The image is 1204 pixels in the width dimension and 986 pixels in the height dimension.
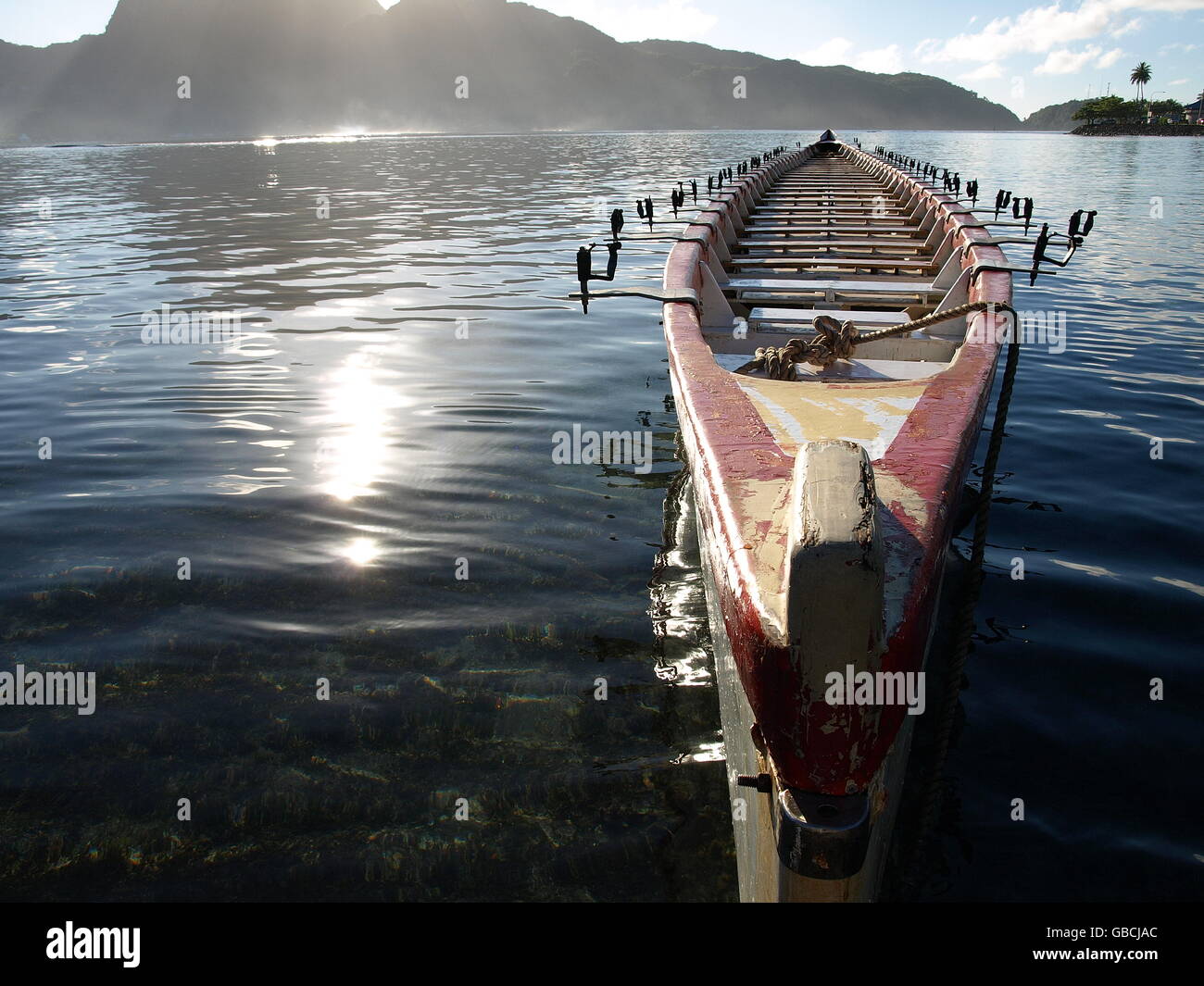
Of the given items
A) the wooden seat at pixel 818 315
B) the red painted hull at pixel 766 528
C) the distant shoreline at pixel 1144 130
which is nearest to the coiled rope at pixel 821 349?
the red painted hull at pixel 766 528

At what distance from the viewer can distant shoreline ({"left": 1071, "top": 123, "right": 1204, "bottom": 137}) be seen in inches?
3839

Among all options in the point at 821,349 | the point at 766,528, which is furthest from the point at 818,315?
the point at 766,528

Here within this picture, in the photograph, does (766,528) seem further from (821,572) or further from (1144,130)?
(1144,130)

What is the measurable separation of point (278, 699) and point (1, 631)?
1.70 metres

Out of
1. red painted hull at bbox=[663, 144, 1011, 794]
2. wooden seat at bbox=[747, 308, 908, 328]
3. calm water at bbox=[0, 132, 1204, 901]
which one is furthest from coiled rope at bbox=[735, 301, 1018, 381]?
wooden seat at bbox=[747, 308, 908, 328]

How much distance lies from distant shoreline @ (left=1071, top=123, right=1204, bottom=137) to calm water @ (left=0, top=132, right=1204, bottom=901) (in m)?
116

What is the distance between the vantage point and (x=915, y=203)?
42.1ft

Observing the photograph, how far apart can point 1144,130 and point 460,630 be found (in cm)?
12930

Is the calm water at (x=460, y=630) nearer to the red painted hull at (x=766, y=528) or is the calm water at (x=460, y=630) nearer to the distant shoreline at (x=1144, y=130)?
the red painted hull at (x=766, y=528)

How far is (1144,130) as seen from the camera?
102 meters

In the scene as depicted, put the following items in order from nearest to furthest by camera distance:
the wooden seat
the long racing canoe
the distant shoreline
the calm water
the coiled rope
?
the long racing canoe
the calm water
the coiled rope
the wooden seat
the distant shoreline

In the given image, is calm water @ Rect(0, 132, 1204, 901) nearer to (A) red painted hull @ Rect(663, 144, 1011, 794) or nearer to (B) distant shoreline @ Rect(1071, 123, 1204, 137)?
(A) red painted hull @ Rect(663, 144, 1011, 794)

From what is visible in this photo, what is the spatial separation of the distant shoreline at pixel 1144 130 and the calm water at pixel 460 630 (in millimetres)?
116095
